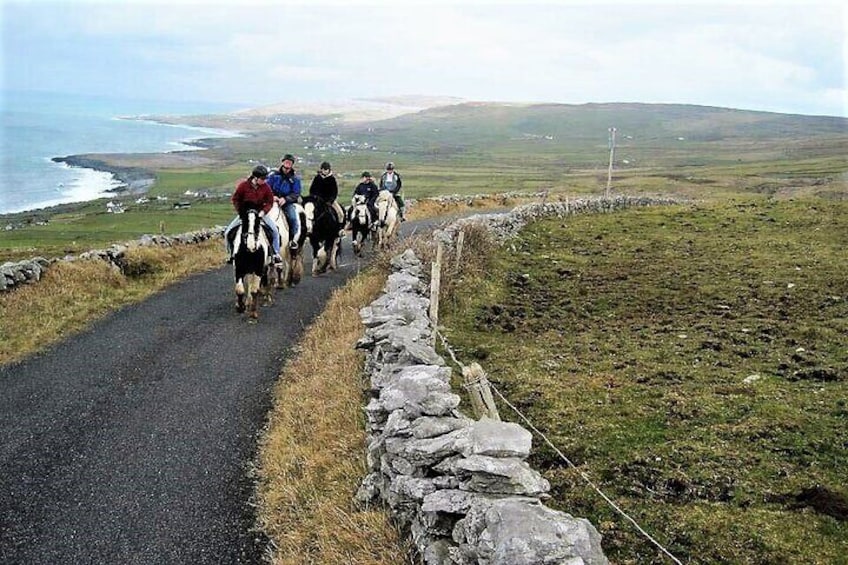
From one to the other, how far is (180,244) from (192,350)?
11792 mm

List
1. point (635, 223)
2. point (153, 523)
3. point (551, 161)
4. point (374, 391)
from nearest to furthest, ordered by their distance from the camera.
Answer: point (153, 523) → point (374, 391) → point (635, 223) → point (551, 161)

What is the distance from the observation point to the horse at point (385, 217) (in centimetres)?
2261

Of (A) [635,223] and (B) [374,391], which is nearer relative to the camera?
(B) [374,391]

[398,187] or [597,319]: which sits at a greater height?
[398,187]

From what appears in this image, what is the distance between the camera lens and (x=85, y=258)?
17844 mm

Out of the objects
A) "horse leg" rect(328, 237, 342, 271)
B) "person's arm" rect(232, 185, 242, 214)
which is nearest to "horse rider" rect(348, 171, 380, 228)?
"horse leg" rect(328, 237, 342, 271)

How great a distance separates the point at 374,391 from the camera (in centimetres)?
887

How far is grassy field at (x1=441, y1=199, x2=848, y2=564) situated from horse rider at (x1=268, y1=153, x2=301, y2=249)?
429cm

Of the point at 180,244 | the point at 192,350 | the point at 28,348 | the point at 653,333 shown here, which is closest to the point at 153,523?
the point at 192,350

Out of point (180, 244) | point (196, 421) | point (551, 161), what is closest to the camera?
point (196, 421)

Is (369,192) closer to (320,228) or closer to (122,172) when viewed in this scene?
(320,228)

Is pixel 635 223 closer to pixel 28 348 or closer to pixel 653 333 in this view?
pixel 653 333

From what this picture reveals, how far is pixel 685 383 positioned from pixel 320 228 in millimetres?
11464

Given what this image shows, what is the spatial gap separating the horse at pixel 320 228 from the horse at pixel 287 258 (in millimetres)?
689
